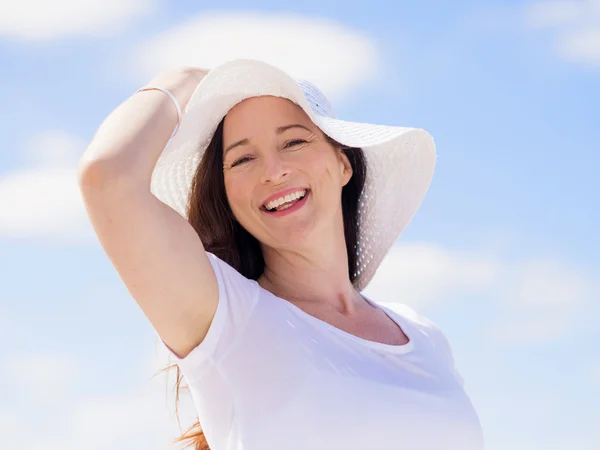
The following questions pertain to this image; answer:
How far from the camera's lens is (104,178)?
2.56 metres

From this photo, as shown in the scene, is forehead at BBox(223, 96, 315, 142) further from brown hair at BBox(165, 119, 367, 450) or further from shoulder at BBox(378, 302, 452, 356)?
shoulder at BBox(378, 302, 452, 356)

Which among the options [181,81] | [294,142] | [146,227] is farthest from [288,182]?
[146,227]

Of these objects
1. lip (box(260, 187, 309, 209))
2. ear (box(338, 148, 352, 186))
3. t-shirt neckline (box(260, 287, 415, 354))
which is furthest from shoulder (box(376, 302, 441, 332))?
lip (box(260, 187, 309, 209))

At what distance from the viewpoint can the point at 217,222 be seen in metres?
3.54

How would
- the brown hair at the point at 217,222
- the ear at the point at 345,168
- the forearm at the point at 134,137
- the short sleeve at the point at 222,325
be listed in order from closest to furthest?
the forearm at the point at 134,137, the short sleeve at the point at 222,325, the brown hair at the point at 217,222, the ear at the point at 345,168

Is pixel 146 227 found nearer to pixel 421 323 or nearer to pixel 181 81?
pixel 181 81

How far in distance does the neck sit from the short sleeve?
0.47 meters

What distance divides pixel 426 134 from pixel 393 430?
1.38 meters

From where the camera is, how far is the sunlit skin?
325 centimetres

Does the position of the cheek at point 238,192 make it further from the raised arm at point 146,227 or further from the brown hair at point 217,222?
the raised arm at point 146,227

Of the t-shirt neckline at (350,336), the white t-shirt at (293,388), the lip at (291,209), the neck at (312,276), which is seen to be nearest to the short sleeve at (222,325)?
the white t-shirt at (293,388)

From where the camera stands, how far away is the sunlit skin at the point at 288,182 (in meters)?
3.25

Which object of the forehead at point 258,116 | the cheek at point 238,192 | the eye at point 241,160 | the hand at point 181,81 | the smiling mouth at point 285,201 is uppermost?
the hand at point 181,81

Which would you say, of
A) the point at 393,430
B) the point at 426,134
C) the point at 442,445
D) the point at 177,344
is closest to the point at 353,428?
the point at 393,430
